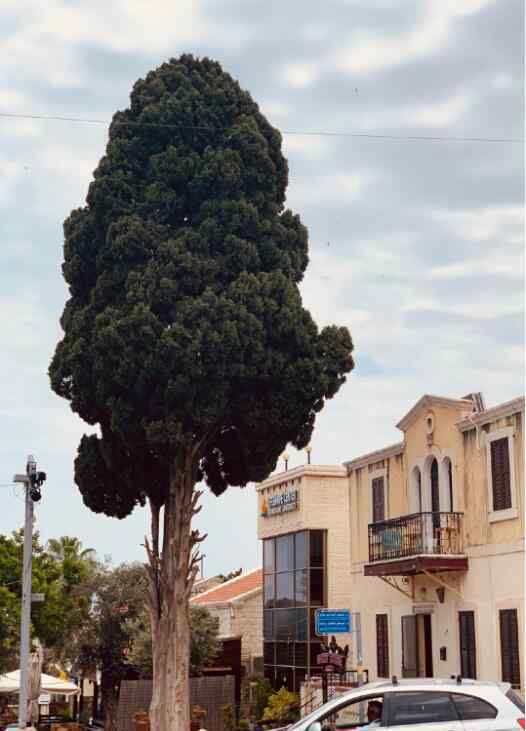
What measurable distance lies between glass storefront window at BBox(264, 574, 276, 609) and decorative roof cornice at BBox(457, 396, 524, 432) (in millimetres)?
14115

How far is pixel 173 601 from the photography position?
28844mm

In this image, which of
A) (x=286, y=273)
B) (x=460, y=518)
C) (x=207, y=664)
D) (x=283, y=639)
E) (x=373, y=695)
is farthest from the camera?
(x=207, y=664)

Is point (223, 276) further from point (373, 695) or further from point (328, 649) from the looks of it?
point (373, 695)

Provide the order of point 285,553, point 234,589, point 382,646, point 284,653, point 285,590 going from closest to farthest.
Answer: point 382,646 → point 284,653 → point 285,590 → point 285,553 → point 234,589

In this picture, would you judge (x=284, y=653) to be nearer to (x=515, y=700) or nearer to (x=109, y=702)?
(x=109, y=702)

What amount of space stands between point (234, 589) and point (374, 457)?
19.2 m

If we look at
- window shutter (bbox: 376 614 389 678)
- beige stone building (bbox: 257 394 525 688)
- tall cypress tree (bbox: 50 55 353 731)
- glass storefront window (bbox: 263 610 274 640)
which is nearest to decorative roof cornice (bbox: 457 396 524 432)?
beige stone building (bbox: 257 394 525 688)

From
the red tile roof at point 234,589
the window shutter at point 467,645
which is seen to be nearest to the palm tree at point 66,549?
the red tile roof at point 234,589

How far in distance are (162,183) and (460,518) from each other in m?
11.2

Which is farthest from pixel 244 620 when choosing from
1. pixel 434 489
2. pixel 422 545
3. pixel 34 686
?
pixel 422 545

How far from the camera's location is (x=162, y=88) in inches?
1201

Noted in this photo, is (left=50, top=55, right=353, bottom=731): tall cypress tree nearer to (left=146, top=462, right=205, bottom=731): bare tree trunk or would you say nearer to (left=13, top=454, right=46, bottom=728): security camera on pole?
(left=146, top=462, right=205, bottom=731): bare tree trunk

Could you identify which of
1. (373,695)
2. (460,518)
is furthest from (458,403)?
(373,695)

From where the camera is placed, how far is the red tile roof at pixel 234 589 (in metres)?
47.8
